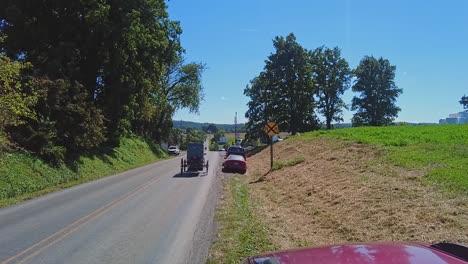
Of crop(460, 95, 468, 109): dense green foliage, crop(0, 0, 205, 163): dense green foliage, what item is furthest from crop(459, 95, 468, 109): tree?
crop(0, 0, 205, 163): dense green foliage

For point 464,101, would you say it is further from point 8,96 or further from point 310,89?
point 8,96

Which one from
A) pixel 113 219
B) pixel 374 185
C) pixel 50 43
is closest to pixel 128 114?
pixel 50 43

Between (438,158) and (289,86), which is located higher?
(289,86)

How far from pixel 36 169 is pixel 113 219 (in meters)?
12.0

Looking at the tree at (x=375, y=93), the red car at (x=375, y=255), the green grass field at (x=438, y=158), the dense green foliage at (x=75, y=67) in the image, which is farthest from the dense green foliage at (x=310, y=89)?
the red car at (x=375, y=255)

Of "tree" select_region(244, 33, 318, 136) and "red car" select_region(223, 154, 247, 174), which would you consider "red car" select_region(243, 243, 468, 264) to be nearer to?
"red car" select_region(223, 154, 247, 174)

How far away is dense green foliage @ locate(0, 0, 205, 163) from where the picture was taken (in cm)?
2562

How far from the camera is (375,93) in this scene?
8306 centimetres

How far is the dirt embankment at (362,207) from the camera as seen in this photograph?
9.65 metres

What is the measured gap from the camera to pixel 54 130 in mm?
27078

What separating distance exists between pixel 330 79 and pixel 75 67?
57792 millimetres

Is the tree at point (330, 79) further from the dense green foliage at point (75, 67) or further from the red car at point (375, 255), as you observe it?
the red car at point (375, 255)

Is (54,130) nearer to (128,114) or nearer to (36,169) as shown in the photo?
(36,169)

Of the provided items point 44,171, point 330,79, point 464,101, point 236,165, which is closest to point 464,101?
point 464,101
